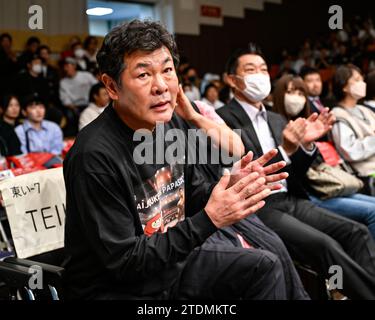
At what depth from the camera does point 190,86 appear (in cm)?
723

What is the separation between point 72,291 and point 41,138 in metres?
3.34

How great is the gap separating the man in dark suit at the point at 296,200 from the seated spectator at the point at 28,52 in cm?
490

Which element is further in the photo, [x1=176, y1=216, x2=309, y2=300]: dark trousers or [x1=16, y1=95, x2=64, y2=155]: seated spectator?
[x1=16, y1=95, x2=64, y2=155]: seated spectator

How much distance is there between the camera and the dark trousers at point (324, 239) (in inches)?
89.5

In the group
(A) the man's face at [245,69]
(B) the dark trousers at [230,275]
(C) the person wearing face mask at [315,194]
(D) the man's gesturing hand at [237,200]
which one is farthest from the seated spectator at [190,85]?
(D) the man's gesturing hand at [237,200]

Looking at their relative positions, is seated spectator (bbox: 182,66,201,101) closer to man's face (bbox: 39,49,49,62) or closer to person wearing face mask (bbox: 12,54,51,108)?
person wearing face mask (bbox: 12,54,51,108)

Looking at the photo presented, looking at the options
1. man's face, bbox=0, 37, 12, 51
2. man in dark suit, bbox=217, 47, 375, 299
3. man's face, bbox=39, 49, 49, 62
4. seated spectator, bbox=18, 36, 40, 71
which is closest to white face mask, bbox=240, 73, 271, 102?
man in dark suit, bbox=217, 47, 375, 299

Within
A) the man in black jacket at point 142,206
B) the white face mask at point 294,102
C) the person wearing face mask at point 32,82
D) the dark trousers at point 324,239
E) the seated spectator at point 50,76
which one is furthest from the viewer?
the seated spectator at point 50,76

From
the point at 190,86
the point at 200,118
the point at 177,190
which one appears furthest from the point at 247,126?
the point at 190,86

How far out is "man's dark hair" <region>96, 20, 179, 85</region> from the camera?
146cm

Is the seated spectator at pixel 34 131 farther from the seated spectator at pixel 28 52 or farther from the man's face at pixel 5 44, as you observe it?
the man's face at pixel 5 44

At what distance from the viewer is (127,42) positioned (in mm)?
1453

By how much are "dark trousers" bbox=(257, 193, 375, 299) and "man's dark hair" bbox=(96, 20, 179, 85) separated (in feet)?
3.99
